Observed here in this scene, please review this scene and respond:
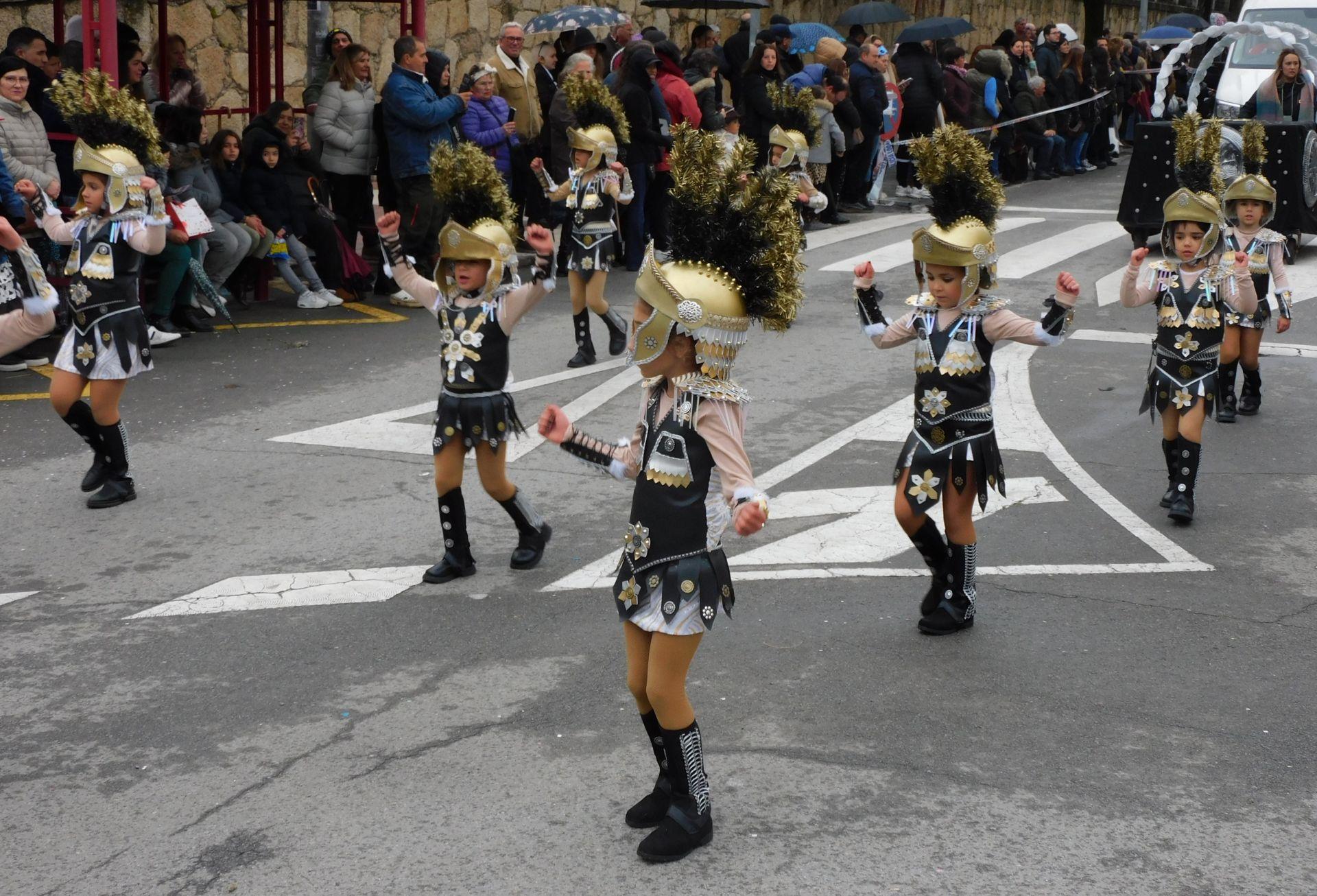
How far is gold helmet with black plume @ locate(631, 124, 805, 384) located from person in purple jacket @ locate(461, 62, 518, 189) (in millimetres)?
10285

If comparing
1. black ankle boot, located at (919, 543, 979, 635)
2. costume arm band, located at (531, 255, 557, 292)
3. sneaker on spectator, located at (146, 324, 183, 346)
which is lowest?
black ankle boot, located at (919, 543, 979, 635)

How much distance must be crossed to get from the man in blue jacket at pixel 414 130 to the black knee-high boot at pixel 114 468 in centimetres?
606

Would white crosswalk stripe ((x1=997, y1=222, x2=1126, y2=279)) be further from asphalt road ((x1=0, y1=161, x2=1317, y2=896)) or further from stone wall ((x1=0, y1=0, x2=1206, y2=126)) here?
stone wall ((x1=0, y1=0, x2=1206, y2=126))

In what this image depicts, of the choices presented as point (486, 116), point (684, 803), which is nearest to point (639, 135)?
point (486, 116)

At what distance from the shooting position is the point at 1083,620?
269 inches

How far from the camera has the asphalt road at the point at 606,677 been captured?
4750mm

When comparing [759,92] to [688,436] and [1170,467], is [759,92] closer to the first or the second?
[1170,467]

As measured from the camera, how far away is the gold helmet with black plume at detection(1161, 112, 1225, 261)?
8.25 m

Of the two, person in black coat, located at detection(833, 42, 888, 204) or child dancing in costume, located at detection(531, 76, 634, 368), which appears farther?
person in black coat, located at detection(833, 42, 888, 204)

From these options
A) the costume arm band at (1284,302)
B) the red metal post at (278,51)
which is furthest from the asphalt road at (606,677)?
the red metal post at (278,51)

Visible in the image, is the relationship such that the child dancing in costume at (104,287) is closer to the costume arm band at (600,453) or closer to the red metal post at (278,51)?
the costume arm band at (600,453)

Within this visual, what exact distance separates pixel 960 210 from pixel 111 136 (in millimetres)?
4906

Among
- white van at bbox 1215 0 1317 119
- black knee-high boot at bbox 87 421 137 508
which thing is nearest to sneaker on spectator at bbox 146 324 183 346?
black knee-high boot at bbox 87 421 137 508

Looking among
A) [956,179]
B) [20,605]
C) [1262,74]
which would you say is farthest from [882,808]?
[1262,74]
